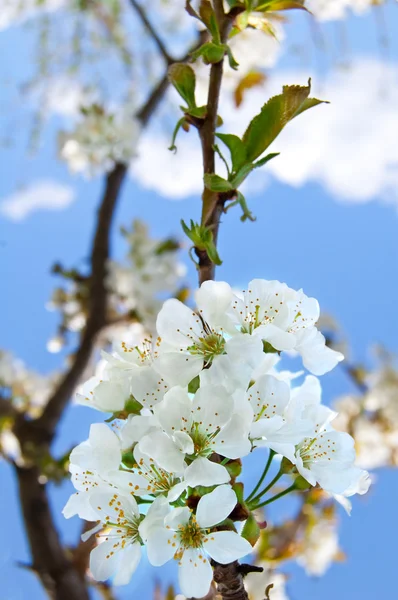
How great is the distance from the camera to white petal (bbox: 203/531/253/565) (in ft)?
1.06

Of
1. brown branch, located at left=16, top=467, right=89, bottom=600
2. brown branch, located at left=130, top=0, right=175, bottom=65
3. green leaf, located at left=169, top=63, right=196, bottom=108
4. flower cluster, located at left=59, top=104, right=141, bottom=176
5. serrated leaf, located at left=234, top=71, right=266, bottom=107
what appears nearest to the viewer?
green leaf, located at left=169, top=63, right=196, bottom=108

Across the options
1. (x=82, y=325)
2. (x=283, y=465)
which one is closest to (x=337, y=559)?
(x=82, y=325)

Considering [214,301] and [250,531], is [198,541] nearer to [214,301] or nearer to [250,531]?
[250,531]

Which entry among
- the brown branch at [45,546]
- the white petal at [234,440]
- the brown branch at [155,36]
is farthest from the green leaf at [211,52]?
the brown branch at [45,546]

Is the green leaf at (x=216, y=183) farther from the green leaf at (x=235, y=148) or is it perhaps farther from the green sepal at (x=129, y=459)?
the green sepal at (x=129, y=459)

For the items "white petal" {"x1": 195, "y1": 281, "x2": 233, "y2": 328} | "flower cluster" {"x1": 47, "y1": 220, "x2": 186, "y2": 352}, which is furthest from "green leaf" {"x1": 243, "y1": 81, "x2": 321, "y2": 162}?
"flower cluster" {"x1": 47, "y1": 220, "x2": 186, "y2": 352}

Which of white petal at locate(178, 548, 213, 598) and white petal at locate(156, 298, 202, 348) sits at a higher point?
white petal at locate(156, 298, 202, 348)

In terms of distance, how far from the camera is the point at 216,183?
1.25 feet

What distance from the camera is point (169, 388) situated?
0.36 meters

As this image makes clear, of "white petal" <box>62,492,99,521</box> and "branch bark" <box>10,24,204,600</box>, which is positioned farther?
"branch bark" <box>10,24,204,600</box>

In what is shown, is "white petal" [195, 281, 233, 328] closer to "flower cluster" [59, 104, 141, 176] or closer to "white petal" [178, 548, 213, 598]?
"white petal" [178, 548, 213, 598]

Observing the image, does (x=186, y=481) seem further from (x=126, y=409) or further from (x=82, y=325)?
(x=82, y=325)

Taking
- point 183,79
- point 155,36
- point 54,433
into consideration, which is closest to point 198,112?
point 183,79

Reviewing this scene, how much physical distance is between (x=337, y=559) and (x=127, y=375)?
156 centimetres
